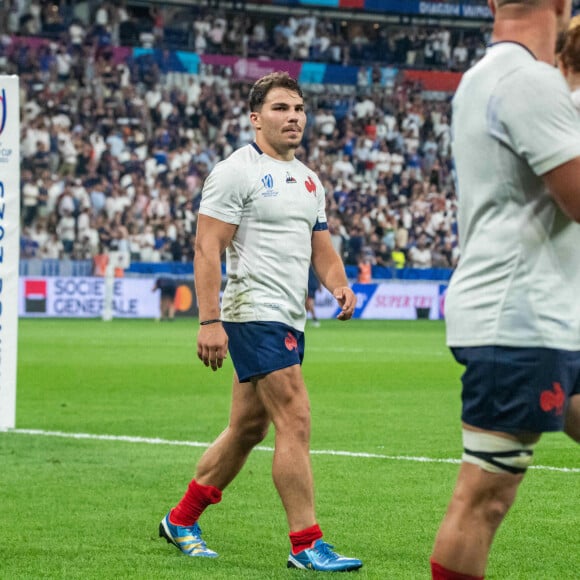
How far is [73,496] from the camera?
801 centimetres

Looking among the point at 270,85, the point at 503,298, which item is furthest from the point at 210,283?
the point at 503,298

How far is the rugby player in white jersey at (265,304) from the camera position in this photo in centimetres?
596

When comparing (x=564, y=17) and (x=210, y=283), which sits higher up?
(x=564, y=17)

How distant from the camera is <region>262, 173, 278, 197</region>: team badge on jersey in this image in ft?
20.3

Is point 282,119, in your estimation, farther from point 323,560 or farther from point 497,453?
point 497,453

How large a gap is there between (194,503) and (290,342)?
102 centimetres

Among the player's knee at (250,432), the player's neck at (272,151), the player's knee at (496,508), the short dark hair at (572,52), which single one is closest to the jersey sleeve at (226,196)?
the player's neck at (272,151)

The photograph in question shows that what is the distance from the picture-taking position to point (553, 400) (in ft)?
12.1

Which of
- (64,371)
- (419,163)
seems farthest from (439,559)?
(419,163)

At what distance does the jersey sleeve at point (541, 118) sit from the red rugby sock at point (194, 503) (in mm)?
3352

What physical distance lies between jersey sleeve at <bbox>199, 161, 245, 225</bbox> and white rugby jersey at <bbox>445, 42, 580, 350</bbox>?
244 centimetres

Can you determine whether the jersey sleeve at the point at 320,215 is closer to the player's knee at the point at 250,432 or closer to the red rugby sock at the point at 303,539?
the player's knee at the point at 250,432

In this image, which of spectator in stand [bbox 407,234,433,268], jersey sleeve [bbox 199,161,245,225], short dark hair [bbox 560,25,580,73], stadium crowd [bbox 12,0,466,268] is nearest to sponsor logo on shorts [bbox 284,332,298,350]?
Answer: jersey sleeve [bbox 199,161,245,225]

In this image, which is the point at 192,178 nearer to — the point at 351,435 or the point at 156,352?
the point at 156,352
